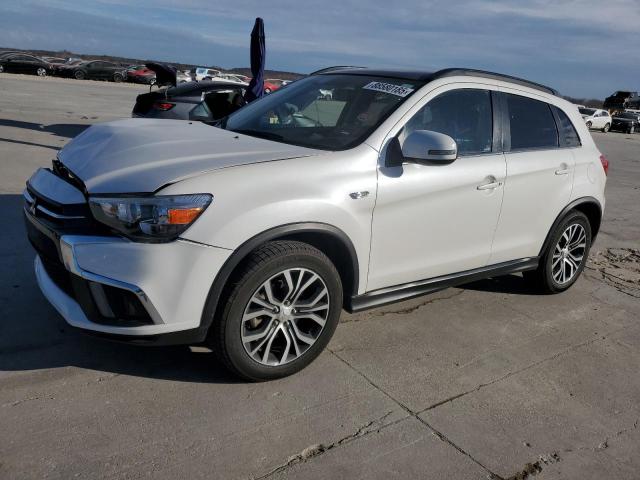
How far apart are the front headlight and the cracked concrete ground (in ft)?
2.97

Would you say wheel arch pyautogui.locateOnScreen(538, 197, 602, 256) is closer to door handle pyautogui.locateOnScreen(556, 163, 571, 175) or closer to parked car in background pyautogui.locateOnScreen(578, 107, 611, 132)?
door handle pyautogui.locateOnScreen(556, 163, 571, 175)

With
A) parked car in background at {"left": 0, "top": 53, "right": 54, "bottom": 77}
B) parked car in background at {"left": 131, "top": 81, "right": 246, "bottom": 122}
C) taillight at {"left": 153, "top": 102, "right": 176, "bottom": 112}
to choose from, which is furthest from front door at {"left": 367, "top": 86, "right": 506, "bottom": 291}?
parked car in background at {"left": 0, "top": 53, "right": 54, "bottom": 77}

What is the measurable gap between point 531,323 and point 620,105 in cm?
5631

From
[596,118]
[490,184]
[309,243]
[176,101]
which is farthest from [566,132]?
[596,118]

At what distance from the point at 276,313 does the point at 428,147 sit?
1.30 metres

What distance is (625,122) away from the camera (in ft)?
124

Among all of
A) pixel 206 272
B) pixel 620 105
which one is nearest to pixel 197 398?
pixel 206 272

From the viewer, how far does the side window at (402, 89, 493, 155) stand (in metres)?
3.77

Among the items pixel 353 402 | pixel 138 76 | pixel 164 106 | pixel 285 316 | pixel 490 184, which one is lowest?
pixel 353 402

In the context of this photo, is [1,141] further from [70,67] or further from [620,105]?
[620,105]

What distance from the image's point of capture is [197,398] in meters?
3.09

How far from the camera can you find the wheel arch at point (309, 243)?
115 inches

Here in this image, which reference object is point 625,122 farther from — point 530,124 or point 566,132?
point 530,124

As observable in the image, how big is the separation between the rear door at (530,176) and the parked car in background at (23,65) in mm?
40726
